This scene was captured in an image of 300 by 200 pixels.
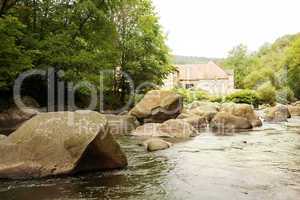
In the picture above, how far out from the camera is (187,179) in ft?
25.7

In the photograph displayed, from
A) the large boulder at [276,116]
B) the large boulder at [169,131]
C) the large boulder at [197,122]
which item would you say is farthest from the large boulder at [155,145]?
the large boulder at [276,116]

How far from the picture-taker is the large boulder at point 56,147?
7.81 m

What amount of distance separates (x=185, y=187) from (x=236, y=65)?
290ft

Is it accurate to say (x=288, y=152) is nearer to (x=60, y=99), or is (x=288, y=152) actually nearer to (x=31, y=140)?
(x=31, y=140)

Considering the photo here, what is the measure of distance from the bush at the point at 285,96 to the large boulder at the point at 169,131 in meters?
35.9

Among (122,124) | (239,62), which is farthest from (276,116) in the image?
(239,62)

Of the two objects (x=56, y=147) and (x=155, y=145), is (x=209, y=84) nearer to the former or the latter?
(x=155, y=145)

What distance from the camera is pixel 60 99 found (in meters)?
22.5

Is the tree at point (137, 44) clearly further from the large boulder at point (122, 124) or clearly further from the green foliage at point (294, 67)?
the green foliage at point (294, 67)

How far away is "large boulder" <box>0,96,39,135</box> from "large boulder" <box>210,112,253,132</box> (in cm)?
792

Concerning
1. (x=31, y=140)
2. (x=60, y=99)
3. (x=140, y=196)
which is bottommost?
(x=140, y=196)

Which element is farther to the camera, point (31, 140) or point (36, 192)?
point (31, 140)

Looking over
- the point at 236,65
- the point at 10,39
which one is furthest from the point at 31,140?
the point at 236,65

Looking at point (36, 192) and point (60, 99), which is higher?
point (60, 99)
